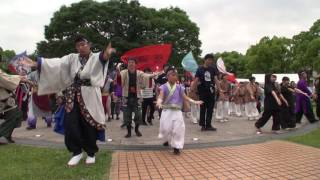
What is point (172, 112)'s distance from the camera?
841cm

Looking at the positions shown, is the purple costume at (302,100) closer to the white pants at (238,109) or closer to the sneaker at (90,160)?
the white pants at (238,109)

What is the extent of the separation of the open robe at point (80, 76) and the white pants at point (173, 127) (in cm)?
156

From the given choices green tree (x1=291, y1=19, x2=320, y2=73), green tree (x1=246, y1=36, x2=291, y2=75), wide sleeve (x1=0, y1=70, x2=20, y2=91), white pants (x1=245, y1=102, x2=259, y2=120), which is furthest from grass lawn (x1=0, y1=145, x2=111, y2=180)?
green tree (x1=246, y1=36, x2=291, y2=75)

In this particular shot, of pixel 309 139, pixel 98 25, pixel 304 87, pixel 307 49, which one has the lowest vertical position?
pixel 309 139

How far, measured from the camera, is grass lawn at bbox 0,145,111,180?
625 centimetres

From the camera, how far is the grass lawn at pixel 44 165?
246 inches

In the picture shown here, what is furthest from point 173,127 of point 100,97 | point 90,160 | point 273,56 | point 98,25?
point 273,56

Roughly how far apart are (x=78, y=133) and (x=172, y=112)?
2.07m

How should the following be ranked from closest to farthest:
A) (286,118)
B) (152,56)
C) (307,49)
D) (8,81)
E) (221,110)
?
(8,81), (152,56), (286,118), (221,110), (307,49)

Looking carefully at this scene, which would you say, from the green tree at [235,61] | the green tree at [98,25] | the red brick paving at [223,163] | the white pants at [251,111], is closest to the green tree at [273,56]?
the green tree at [235,61]

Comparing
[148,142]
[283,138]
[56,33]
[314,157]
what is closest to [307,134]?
[283,138]

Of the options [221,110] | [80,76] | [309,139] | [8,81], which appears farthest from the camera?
[221,110]

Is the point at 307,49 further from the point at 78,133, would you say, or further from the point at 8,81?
the point at 78,133

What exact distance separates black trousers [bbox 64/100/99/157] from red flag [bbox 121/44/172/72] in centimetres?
395
